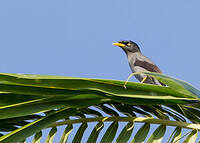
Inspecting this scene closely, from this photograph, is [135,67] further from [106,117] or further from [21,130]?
[21,130]

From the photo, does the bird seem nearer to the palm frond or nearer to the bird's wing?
the bird's wing

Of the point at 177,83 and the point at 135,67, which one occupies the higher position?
the point at 135,67

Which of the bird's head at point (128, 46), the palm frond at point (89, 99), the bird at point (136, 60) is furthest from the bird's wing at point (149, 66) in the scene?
the palm frond at point (89, 99)

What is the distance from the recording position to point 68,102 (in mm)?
2023

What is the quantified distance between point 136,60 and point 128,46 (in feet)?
2.83

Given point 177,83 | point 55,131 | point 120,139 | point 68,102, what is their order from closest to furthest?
point 177,83
point 68,102
point 120,139
point 55,131

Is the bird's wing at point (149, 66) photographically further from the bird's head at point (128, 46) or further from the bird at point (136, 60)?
the bird's head at point (128, 46)

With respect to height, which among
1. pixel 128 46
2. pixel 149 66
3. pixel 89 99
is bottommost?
pixel 89 99

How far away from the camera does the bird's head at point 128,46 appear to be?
8906 mm

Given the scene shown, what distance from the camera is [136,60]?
816cm

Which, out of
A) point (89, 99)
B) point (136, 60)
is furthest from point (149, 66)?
point (89, 99)

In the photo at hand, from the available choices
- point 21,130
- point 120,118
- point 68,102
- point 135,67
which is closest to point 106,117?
point 120,118

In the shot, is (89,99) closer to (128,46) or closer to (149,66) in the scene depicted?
(149,66)

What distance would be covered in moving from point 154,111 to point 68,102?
0.59 meters
